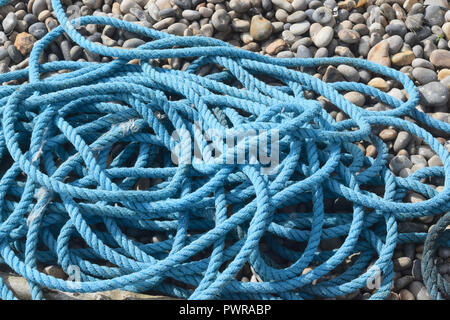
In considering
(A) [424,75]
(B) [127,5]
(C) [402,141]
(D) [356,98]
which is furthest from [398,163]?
(B) [127,5]

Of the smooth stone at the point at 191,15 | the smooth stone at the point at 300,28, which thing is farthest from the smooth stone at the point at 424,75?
the smooth stone at the point at 191,15

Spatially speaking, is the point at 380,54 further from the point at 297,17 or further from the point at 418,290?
the point at 418,290

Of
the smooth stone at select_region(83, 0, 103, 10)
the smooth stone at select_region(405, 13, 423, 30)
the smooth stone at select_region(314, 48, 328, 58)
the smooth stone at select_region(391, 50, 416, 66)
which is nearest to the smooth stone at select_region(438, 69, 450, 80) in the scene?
the smooth stone at select_region(391, 50, 416, 66)

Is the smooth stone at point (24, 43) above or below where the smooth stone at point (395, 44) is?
above

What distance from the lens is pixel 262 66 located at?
2.11 metres

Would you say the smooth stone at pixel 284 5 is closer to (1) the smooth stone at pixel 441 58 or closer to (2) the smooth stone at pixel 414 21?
(2) the smooth stone at pixel 414 21

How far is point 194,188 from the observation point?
1.87 meters

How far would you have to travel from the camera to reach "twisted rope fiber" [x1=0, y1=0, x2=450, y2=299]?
170 cm

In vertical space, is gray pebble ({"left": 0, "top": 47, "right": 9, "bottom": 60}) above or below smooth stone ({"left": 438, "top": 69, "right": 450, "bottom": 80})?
above

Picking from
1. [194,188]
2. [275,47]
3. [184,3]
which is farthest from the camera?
[184,3]

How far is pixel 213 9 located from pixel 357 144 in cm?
93

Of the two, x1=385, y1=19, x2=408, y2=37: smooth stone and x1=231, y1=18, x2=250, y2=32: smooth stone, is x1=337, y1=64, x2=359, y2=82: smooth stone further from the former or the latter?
x1=231, y1=18, x2=250, y2=32: smooth stone

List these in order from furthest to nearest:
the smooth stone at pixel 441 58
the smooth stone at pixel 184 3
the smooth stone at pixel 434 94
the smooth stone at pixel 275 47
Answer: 1. the smooth stone at pixel 184 3
2. the smooth stone at pixel 275 47
3. the smooth stone at pixel 441 58
4. the smooth stone at pixel 434 94

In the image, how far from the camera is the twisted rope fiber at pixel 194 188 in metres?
1.70
